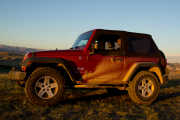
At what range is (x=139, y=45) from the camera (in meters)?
5.38

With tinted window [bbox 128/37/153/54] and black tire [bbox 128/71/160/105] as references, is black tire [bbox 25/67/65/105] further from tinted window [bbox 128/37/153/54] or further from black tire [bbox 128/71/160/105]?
tinted window [bbox 128/37/153/54]

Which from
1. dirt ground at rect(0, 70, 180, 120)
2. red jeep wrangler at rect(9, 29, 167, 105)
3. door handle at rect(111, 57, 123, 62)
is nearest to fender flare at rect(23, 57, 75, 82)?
red jeep wrangler at rect(9, 29, 167, 105)

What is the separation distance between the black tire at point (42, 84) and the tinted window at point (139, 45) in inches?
90.1

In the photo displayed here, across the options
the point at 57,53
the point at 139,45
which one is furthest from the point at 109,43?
the point at 57,53

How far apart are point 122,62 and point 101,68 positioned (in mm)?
662

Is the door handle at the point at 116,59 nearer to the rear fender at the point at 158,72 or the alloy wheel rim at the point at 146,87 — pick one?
the alloy wheel rim at the point at 146,87

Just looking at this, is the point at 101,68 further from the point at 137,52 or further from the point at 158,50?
the point at 158,50

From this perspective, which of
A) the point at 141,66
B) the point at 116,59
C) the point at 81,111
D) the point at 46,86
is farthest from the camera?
the point at 141,66

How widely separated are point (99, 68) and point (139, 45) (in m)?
1.60

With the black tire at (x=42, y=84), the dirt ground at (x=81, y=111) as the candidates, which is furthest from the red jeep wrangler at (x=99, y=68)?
the dirt ground at (x=81, y=111)

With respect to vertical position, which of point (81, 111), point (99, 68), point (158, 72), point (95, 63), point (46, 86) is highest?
point (95, 63)

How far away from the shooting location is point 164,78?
5355mm

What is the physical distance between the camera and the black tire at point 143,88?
484 centimetres

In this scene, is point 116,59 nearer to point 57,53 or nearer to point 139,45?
point 139,45
